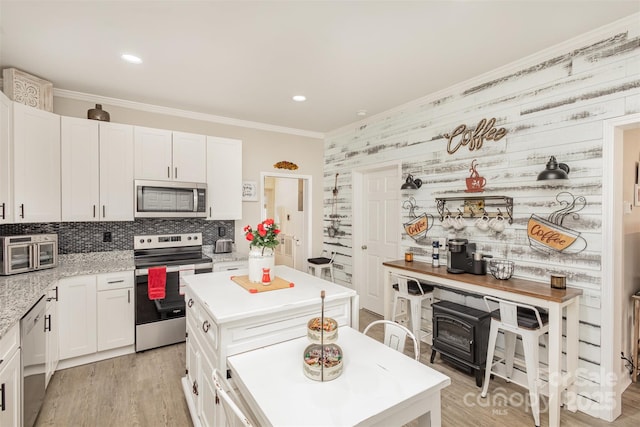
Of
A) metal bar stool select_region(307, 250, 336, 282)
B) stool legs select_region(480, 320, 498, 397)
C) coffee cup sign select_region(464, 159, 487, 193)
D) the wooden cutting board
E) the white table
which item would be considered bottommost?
stool legs select_region(480, 320, 498, 397)

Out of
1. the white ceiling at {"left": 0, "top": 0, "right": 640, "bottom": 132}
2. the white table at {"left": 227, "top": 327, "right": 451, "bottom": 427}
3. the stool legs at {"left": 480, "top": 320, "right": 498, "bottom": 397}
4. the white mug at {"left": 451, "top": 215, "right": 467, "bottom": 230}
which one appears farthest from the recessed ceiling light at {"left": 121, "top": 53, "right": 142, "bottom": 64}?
the stool legs at {"left": 480, "top": 320, "right": 498, "bottom": 397}

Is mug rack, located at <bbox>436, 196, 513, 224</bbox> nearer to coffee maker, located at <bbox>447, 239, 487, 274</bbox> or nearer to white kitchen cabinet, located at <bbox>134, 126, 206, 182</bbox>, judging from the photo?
coffee maker, located at <bbox>447, 239, 487, 274</bbox>

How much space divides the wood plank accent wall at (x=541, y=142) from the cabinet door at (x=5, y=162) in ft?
12.5

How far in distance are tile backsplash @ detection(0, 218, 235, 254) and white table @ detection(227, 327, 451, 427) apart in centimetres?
281

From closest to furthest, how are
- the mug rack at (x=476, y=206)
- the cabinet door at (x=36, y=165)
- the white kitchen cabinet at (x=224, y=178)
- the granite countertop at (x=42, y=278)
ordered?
the granite countertop at (x=42, y=278) → the cabinet door at (x=36, y=165) → the mug rack at (x=476, y=206) → the white kitchen cabinet at (x=224, y=178)

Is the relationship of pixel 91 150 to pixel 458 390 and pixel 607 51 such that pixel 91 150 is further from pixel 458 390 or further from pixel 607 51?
pixel 607 51

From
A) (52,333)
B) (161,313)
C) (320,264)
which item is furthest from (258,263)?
(320,264)

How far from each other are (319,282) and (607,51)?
8.63 feet

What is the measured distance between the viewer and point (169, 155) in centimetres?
358

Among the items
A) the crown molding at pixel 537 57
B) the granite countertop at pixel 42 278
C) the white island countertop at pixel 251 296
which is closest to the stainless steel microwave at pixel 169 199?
the granite countertop at pixel 42 278

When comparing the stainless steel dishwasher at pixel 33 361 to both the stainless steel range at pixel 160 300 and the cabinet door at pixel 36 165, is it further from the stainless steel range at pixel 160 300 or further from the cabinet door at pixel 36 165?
the cabinet door at pixel 36 165

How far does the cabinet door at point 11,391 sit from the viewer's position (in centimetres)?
154

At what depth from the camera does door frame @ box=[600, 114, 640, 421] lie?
2170 mm

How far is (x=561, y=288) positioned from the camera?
2.28 meters
